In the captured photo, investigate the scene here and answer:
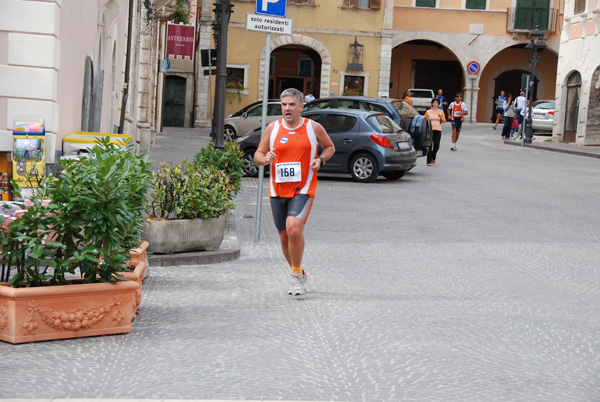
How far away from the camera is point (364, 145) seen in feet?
66.5

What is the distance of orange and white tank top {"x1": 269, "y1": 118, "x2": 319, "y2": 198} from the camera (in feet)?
26.8

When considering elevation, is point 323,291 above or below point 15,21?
below

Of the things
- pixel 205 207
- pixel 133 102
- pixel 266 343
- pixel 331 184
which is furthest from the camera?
pixel 133 102

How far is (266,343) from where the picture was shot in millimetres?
6207

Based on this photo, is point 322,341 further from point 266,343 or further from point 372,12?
point 372,12

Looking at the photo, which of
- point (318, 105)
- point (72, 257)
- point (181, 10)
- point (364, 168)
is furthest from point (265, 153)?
point (181, 10)

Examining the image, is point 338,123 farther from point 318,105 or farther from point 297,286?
point 297,286

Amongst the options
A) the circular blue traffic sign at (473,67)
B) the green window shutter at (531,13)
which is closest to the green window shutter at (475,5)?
the green window shutter at (531,13)

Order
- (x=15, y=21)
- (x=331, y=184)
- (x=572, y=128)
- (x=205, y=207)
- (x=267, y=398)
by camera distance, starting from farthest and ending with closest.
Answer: (x=572, y=128) < (x=331, y=184) < (x=15, y=21) < (x=205, y=207) < (x=267, y=398)

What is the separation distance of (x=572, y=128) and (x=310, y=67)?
15.7 m

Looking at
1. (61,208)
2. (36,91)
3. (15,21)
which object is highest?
(15,21)

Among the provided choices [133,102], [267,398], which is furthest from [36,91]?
[133,102]

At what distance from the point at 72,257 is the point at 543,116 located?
36.6 m

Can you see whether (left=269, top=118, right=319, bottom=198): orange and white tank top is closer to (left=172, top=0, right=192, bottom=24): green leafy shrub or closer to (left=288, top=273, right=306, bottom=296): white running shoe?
(left=288, top=273, right=306, bottom=296): white running shoe
